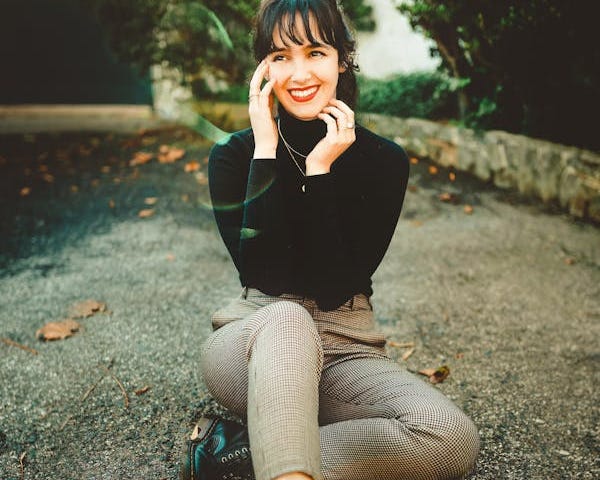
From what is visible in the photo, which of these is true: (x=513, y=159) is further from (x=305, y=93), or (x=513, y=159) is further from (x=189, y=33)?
(x=189, y=33)

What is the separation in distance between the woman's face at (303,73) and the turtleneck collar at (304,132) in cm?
3

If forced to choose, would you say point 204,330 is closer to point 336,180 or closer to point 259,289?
point 259,289

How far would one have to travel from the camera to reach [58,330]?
10.2 ft

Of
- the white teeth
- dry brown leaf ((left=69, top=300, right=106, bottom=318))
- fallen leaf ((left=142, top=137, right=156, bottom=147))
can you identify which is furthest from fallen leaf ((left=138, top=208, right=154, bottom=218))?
the white teeth

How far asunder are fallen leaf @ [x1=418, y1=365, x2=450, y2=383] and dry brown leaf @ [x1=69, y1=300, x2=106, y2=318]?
1.97 metres

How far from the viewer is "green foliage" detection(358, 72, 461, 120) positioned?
22.6 ft

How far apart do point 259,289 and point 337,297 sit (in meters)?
0.31

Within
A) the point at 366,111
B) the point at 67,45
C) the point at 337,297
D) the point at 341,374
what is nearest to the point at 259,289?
the point at 337,297

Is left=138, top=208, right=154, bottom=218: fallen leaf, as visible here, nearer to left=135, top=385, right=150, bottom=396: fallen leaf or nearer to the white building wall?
left=135, top=385, right=150, bottom=396: fallen leaf

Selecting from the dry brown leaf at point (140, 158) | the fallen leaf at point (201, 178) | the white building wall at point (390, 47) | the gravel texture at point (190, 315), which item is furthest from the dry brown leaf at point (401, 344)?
the white building wall at point (390, 47)

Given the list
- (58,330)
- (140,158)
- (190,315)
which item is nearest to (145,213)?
(140,158)

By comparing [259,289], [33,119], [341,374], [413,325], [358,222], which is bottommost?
[33,119]

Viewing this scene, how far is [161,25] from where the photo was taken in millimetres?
7281

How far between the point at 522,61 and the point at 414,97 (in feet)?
6.86
